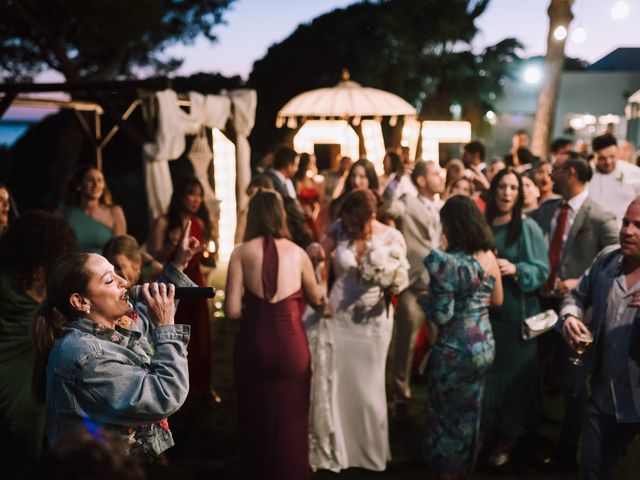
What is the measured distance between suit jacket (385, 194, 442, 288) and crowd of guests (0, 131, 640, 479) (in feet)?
0.05

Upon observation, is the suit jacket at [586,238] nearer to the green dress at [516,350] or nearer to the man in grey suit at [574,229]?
the man in grey suit at [574,229]

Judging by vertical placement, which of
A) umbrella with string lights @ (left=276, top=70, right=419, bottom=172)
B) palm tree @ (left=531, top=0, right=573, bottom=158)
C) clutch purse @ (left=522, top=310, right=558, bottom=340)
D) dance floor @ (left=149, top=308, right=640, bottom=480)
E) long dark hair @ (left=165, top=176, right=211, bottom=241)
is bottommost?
dance floor @ (left=149, top=308, right=640, bottom=480)

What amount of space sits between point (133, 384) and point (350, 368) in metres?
2.95

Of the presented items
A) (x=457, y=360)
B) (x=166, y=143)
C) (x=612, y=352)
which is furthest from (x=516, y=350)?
(x=166, y=143)

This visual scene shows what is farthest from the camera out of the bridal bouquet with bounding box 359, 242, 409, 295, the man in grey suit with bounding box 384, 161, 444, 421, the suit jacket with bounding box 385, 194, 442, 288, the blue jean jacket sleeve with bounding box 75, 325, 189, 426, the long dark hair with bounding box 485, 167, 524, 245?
the suit jacket with bounding box 385, 194, 442, 288

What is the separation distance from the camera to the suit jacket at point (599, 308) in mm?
3615

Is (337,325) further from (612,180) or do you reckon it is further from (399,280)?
(612,180)

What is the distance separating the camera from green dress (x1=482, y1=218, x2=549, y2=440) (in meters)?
5.12

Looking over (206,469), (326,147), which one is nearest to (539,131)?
(326,147)

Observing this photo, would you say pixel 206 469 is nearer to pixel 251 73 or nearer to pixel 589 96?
pixel 251 73

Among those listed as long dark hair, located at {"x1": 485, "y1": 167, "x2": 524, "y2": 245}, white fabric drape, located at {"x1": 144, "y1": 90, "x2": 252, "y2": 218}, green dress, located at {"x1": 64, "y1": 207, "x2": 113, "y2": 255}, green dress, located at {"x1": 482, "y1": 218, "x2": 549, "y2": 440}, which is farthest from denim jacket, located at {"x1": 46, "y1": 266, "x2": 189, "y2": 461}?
white fabric drape, located at {"x1": 144, "y1": 90, "x2": 252, "y2": 218}

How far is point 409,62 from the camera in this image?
2486 cm

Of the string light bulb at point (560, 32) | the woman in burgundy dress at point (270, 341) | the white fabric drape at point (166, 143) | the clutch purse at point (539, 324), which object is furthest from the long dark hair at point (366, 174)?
the string light bulb at point (560, 32)

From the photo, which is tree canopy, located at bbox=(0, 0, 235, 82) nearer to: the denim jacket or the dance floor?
the dance floor
